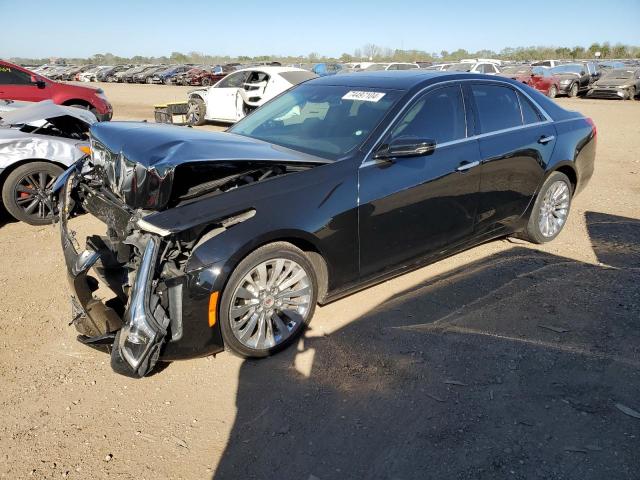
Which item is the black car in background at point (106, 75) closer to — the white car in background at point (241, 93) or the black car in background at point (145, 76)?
the black car in background at point (145, 76)

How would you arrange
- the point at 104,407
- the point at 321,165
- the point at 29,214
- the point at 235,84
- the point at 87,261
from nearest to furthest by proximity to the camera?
the point at 104,407
the point at 87,261
the point at 321,165
the point at 29,214
the point at 235,84

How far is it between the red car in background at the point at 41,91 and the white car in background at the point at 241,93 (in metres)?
2.65

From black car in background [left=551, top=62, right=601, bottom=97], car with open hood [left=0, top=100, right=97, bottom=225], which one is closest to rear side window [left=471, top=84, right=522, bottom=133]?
car with open hood [left=0, top=100, right=97, bottom=225]

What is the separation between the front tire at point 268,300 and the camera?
3.06m

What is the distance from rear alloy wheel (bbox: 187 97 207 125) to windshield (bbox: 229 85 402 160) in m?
9.58

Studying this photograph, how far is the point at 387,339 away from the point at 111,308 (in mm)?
1874

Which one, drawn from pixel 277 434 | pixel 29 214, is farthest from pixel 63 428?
pixel 29 214

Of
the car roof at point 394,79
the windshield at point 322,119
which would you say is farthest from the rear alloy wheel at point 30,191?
the car roof at point 394,79

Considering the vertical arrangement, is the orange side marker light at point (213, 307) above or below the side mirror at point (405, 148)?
below

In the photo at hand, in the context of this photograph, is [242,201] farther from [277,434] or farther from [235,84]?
[235,84]

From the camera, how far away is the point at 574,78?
23.1 m

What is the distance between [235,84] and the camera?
42.9ft

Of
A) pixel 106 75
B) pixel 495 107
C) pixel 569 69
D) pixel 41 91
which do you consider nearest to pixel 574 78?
pixel 569 69

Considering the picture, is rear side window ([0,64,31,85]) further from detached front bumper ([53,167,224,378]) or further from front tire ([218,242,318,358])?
front tire ([218,242,318,358])
